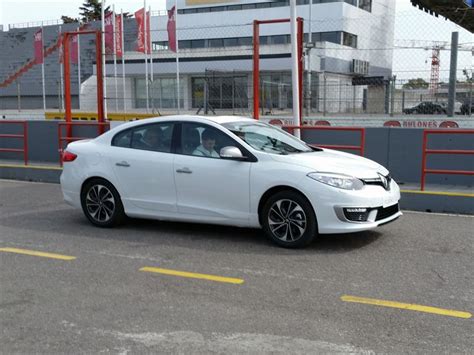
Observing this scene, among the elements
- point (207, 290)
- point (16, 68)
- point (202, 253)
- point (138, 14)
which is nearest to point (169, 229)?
point (202, 253)

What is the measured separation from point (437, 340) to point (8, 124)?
13.1 m

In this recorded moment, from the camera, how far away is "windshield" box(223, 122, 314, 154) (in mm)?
7109

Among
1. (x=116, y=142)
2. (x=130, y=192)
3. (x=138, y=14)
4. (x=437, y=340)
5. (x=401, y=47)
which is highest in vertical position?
(x=138, y=14)

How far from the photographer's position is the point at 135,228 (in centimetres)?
787

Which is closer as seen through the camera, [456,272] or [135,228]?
[456,272]

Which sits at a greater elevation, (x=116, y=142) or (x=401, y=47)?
(x=401, y=47)

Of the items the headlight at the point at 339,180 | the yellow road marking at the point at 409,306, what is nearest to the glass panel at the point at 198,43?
the headlight at the point at 339,180

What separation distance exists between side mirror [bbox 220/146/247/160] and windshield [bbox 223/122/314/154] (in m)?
0.27

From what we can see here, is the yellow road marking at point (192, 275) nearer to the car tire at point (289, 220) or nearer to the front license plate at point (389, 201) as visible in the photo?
the car tire at point (289, 220)

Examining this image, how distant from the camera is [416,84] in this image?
564 inches

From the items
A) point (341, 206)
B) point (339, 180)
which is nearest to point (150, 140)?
point (339, 180)

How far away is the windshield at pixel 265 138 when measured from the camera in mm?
7109

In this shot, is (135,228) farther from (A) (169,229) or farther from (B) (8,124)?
(B) (8,124)

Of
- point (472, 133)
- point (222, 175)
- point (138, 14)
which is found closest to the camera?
point (222, 175)
